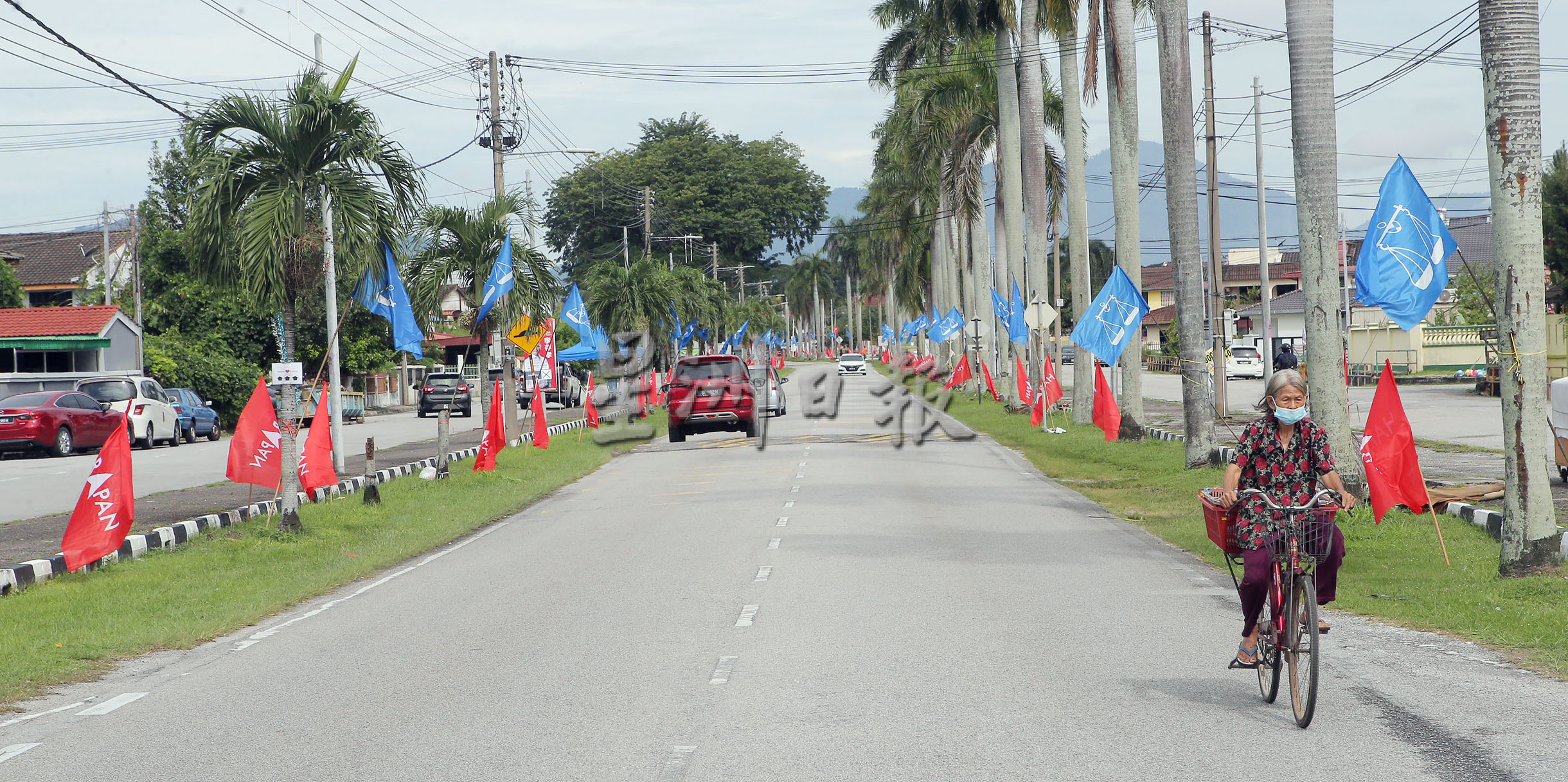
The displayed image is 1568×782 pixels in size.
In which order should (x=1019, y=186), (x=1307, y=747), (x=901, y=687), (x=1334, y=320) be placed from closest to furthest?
(x=1307, y=747) < (x=901, y=687) < (x=1334, y=320) < (x=1019, y=186)

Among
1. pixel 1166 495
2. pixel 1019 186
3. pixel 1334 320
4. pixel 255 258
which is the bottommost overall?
pixel 1166 495

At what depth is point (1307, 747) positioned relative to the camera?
5945mm

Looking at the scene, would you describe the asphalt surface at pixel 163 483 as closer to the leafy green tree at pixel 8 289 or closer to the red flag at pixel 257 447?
the red flag at pixel 257 447

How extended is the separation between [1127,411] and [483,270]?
42.4 ft

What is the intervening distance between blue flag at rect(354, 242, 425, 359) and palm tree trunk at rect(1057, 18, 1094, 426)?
16.0m

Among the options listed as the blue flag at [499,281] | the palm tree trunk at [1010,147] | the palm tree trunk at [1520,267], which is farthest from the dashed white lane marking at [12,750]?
the palm tree trunk at [1010,147]

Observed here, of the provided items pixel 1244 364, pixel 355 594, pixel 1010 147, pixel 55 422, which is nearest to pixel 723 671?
pixel 355 594

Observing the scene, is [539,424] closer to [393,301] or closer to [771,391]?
[393,301]

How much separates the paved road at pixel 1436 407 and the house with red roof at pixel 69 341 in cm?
3430

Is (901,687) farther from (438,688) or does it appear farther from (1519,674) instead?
(1519,674)

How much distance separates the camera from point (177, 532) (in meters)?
14.9

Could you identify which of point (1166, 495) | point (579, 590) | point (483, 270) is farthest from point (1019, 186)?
point (579, 590)

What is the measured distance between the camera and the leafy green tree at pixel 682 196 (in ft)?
273

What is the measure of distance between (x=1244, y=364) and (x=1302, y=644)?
5931 cm
